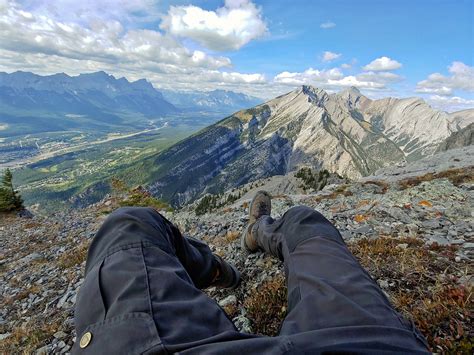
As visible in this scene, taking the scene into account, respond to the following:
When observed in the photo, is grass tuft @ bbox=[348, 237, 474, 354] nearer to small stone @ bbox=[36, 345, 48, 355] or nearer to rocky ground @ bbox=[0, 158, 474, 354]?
rocky ground @ bbox=[0, 158, 474, 354]

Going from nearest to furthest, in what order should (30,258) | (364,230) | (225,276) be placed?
1. (225,276)
2. (364,230)
3. (30,258)

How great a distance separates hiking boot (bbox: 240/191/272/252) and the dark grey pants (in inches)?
116

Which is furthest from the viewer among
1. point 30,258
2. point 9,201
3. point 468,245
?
point 9,201

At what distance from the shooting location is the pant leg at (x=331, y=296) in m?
2.31

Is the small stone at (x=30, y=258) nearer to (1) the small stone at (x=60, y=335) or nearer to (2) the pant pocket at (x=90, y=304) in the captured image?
(1) the small stone at (x=60, y=335)

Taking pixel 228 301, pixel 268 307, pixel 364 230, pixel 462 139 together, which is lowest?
pixel 462 139

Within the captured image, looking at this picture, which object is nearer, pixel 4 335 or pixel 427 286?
pixel 427 286

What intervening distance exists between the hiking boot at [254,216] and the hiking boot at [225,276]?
1.11 meters

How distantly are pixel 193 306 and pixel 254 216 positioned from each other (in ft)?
17.5

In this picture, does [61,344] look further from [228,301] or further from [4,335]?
[228,301]

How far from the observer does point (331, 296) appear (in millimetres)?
2666

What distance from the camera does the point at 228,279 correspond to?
5129 millimetres

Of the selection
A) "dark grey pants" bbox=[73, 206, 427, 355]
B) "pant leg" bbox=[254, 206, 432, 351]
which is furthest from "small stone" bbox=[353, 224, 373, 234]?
"dark grey pants" bbox=[73, 206, 427, 355]

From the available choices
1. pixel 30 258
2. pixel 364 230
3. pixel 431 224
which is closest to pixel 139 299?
pixel 364 230
